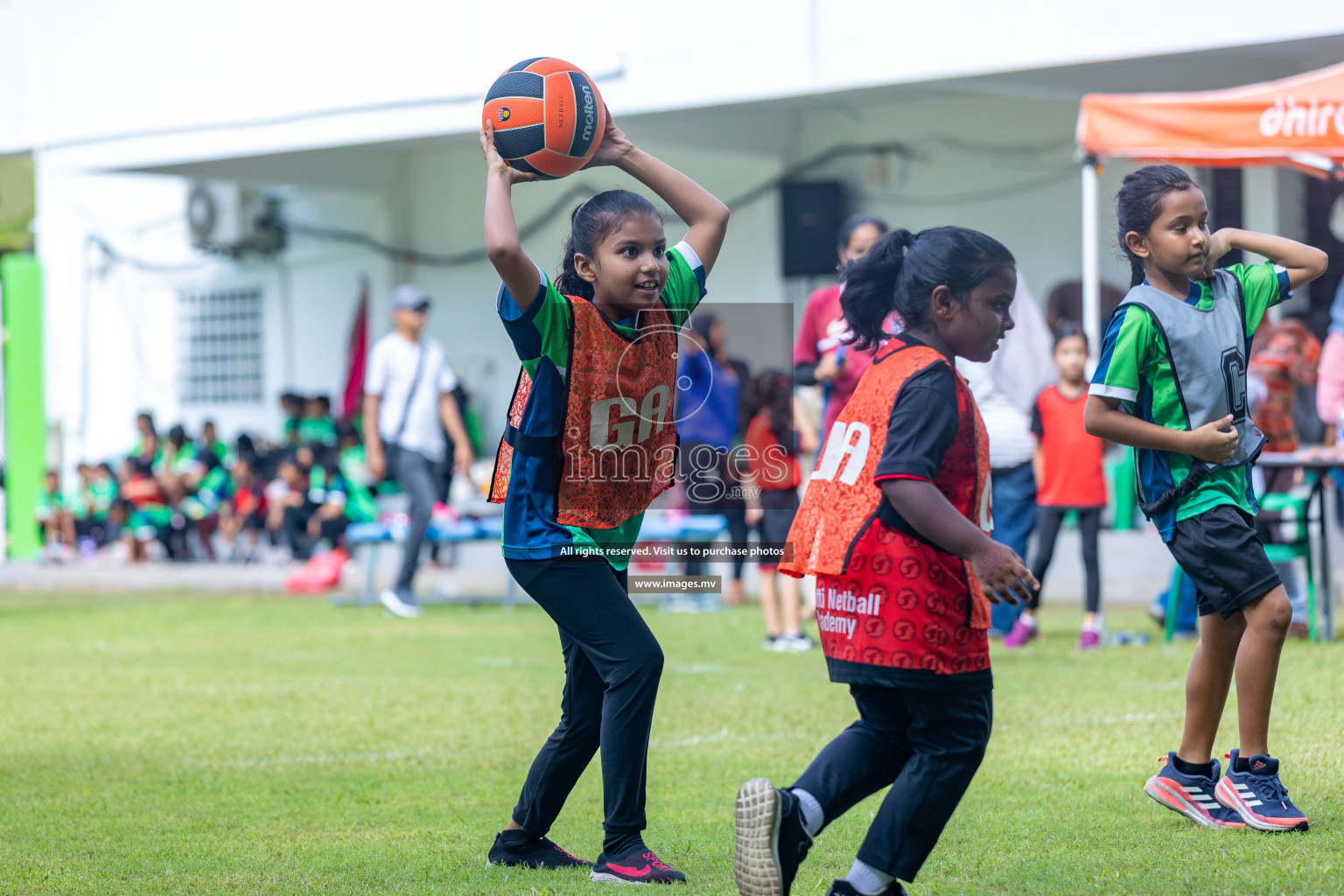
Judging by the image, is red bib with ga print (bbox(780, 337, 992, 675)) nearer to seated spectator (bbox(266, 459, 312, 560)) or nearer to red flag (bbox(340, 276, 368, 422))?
seated spectator (bbox(266, 459, 312, 560))

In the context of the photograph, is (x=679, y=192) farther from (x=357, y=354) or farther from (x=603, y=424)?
(x=357, y=354)

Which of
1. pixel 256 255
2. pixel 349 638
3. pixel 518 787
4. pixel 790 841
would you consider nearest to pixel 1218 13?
pixel 349 638

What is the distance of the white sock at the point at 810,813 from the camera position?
134 inches

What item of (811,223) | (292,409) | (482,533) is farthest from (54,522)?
(811,223)

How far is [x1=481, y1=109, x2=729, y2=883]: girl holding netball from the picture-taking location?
12.9 ft

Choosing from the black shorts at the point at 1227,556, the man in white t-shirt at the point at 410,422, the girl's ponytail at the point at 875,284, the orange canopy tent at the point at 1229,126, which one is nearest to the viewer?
the girl's ponytail at the point at 875,284

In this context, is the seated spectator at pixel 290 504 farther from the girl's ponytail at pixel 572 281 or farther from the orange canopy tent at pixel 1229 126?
the girl's ponytail at pixel 572 281

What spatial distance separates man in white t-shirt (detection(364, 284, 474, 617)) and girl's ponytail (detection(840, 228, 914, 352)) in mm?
7843

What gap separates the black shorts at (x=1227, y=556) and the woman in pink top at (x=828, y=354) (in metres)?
3.16

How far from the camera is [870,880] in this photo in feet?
11.0

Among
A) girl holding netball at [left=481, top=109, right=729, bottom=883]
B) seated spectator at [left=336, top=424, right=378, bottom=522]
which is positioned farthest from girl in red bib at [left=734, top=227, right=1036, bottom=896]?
seated spectator at [left=336, top=424, right=378, bottom=522]

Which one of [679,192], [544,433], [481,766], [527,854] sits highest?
[679,192]

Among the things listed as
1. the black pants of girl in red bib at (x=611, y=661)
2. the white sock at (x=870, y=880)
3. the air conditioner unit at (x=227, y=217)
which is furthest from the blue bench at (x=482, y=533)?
the air conditioner unit at (x=227, y=217)

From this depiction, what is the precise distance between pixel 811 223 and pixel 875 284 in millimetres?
13356
